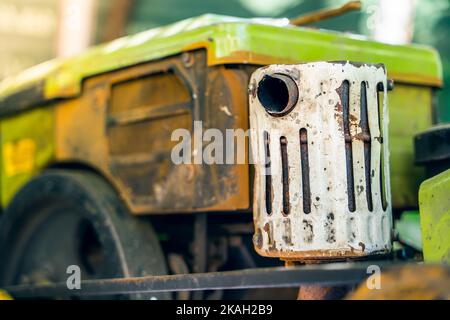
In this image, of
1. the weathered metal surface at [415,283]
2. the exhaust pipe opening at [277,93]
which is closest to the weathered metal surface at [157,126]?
the exhaust pipe opening at [277,93]

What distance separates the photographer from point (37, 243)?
2.98 m

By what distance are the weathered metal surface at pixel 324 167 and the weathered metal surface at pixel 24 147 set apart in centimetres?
124

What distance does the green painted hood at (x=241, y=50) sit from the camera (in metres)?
2.22

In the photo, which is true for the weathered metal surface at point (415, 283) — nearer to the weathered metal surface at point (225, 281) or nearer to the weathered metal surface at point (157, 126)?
the weathered metal surface at point (225, 281)

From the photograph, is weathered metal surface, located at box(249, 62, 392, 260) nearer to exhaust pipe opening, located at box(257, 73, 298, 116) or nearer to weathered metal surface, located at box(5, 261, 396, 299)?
exhaust pipe opening, located at box(257, 73, 298, 116)

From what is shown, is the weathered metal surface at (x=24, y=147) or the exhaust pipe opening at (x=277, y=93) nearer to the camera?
the exhaust pipe opening at (x=277, y=93)

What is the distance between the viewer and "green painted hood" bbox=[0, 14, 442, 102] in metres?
2.22

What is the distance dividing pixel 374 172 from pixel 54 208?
1.37m

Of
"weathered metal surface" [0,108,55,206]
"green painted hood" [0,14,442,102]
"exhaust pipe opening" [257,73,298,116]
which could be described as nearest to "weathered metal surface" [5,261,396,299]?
"exhaust pipe opening" [257,73,298,116]

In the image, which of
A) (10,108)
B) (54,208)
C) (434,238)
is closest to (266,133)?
(434,238)

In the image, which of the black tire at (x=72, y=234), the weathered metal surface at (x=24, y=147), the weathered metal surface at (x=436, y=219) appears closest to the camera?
the weathered metal surface at (x=436, y=219)

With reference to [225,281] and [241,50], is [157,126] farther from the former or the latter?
[225,281]

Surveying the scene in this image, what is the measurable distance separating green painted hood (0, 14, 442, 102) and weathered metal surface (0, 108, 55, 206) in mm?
121
